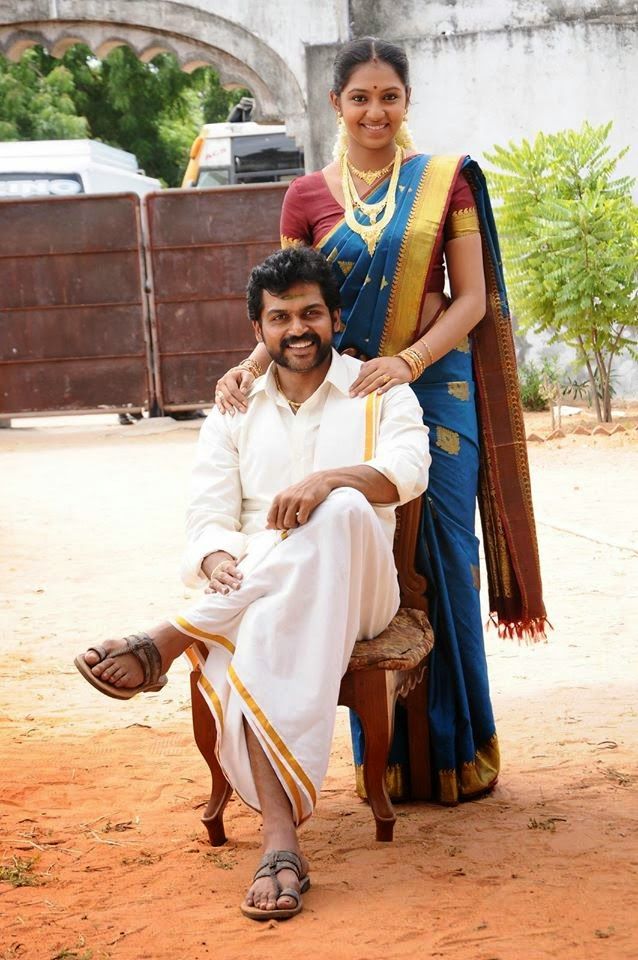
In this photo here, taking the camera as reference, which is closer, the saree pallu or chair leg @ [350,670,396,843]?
chair leg @ [350,670,396,843]

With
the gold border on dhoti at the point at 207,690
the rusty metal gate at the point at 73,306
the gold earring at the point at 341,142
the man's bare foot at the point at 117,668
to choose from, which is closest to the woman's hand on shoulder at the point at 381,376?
the gold earring at the point at 341,142

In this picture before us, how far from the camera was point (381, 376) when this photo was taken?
3.45 meters

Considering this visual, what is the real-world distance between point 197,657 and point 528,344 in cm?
1074

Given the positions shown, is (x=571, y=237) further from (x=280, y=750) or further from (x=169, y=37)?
(x=280, y=750)

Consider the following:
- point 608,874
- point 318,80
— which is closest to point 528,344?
point 318,80

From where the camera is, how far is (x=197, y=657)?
3223 millimetres

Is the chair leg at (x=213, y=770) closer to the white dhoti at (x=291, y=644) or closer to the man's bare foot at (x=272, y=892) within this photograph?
the white dhoti at (x=291, y=644)

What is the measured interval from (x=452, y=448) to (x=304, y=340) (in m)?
0.57

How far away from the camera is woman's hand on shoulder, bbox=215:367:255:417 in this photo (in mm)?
3566

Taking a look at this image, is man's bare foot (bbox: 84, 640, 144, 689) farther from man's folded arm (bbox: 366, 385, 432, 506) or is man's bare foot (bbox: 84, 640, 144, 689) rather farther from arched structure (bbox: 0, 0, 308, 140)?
arched structure (bbox: 0, 0, 308, 140)

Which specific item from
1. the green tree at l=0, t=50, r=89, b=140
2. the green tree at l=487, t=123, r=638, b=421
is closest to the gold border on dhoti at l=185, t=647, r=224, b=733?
the green tree at l=487, t=123, r=638, b=421

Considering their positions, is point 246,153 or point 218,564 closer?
point 218,564

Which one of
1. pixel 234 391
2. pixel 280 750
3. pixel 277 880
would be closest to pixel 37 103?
pixel 234 391

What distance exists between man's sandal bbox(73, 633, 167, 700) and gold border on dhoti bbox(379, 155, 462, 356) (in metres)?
1.14
